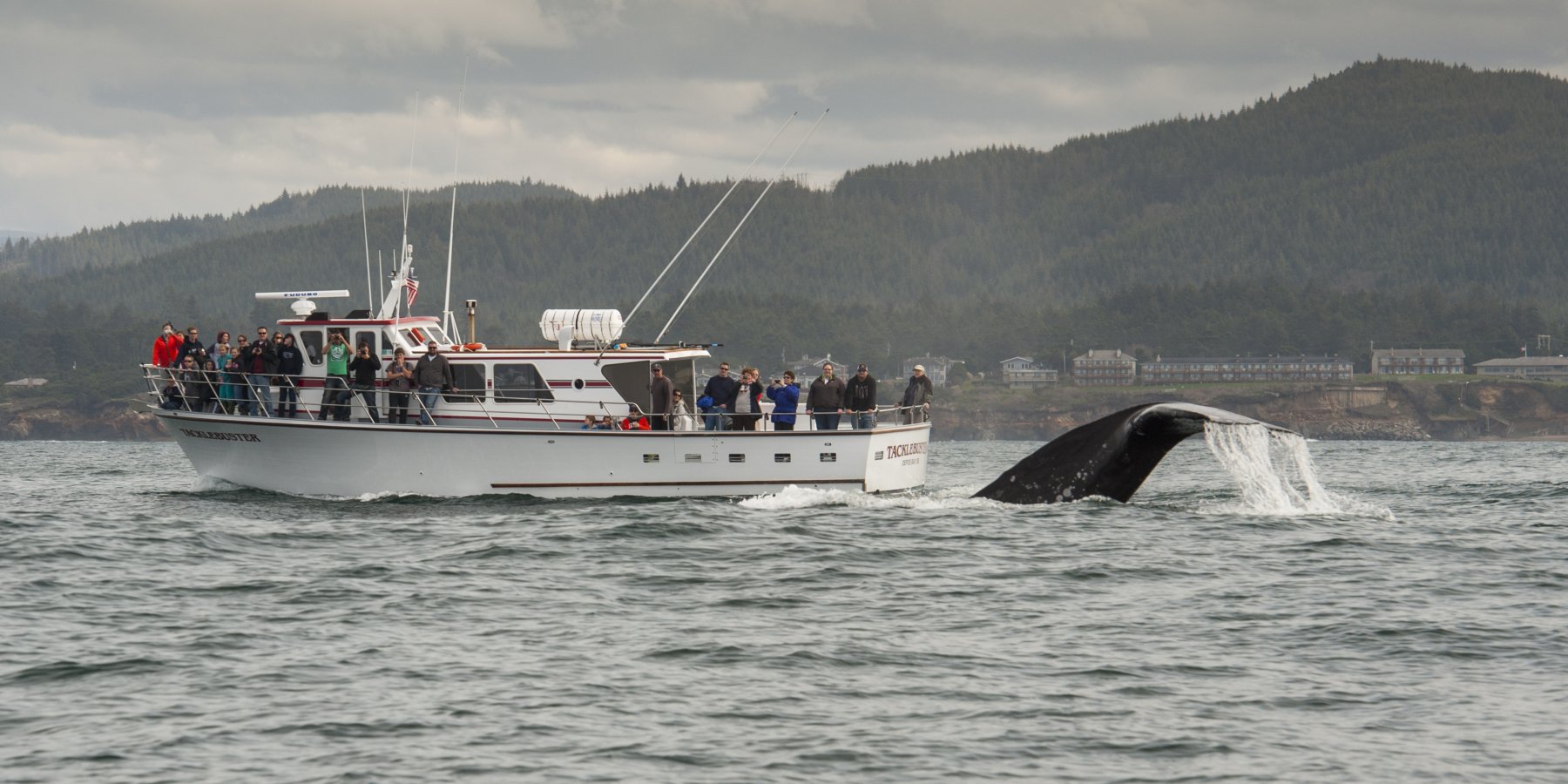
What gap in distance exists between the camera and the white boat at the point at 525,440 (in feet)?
93.9

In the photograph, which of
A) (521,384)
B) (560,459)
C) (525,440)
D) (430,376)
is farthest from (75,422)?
(560,459)

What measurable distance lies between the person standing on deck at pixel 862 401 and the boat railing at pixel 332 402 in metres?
0.13

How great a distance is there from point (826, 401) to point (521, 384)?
568cm

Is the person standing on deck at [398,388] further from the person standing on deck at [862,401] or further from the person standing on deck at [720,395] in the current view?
the person standing on deck at [862,401]

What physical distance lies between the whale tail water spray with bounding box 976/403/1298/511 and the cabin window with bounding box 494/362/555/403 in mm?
8282

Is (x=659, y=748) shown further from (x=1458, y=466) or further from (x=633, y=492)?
(x=1458, y=466)

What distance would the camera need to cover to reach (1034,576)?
19.8 meters

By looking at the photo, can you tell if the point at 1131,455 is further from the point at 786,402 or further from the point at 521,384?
the point at 521,384

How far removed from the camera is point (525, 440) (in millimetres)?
28500

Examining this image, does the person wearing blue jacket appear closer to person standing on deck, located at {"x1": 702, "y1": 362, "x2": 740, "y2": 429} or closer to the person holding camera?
the person holding camera

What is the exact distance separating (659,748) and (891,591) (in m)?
7.19

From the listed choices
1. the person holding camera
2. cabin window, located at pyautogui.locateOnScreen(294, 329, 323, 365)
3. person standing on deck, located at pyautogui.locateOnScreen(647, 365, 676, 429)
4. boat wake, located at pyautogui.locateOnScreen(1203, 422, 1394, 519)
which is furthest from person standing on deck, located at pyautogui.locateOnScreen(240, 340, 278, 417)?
boat wake, located at pyautogui.locateOnScreen(1203, 422, 1394, 519)

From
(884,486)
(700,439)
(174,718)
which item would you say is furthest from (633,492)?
(174,718)

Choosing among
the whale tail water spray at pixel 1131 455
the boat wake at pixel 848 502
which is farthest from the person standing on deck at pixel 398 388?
the whale tail water spray at pixel 1131 455
